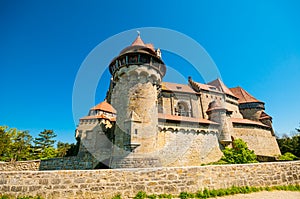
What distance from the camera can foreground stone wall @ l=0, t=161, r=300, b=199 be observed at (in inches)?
197

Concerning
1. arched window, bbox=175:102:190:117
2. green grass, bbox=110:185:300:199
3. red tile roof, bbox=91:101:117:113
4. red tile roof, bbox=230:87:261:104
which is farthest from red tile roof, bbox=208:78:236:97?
green grass, bbox=110:185:300:199

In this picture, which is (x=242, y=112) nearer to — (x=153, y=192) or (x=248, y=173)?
(x=248, y=173)

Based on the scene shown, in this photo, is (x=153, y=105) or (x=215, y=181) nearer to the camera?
(x=215, y=181)

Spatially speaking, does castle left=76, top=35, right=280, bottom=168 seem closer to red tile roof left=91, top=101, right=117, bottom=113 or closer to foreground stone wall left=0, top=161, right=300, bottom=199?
red tile roof left=91, top=101, right=117, bottom=113

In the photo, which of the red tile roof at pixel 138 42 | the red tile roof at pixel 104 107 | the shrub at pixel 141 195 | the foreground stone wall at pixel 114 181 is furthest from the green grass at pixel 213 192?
the red tile roof at pixel 104 107

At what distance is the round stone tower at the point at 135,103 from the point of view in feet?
39.4

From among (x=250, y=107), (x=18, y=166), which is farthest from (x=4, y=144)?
(x=250, y=107)

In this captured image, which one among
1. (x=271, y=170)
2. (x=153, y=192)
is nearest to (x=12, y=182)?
(x=153, y=192)

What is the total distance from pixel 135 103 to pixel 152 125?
231 cm

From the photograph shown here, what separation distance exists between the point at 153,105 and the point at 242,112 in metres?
24.0

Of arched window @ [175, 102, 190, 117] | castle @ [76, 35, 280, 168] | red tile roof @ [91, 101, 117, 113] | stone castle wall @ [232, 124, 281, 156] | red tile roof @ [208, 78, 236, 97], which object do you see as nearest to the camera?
castle @ [76, 35, 280, 168]

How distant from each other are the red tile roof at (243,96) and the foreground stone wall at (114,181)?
95.5 ft

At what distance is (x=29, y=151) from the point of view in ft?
99.7

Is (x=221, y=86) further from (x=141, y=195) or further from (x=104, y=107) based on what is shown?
(x=141, y=195)
